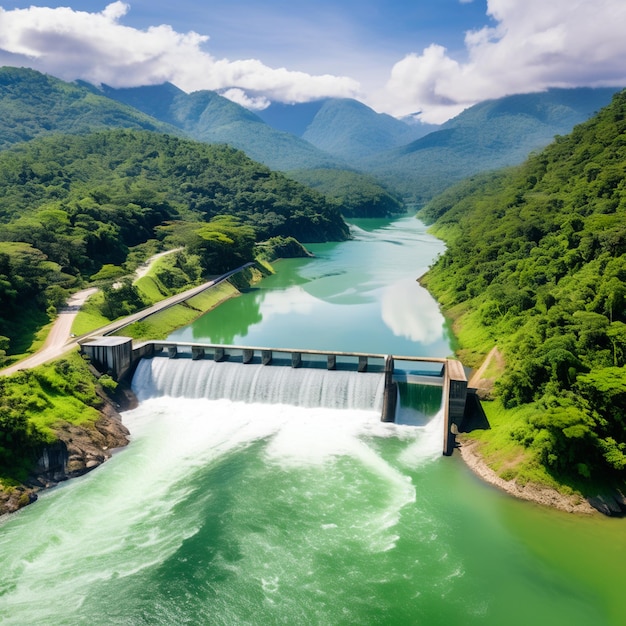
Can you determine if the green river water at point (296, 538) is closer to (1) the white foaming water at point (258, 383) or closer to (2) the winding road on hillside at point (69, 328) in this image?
(1) the white foaming water at point (258, 383)

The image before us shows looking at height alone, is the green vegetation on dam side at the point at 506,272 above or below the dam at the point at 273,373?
above

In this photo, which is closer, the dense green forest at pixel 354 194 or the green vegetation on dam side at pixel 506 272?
the green vegetation on dam side at pixel 506 272

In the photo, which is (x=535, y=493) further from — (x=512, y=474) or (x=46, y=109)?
(x=46, y=109)

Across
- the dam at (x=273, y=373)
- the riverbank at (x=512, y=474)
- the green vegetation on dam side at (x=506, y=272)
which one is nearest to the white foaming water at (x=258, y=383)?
the dam at (x=273, y=373)

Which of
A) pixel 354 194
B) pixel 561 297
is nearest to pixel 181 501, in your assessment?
pixel 561 297

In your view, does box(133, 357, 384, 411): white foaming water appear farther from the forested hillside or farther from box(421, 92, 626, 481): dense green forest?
the forested hillside

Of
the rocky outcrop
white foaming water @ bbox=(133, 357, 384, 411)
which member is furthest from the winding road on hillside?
the rocky outcrop
